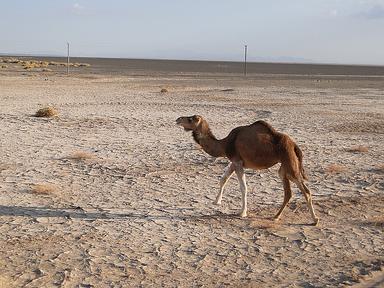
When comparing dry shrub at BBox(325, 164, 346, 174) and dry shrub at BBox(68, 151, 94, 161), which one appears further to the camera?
dry shrub at BBox(68, 151, 94, 161)

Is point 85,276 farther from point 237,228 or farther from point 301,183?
point 301,183

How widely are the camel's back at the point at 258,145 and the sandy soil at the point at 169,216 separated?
959 millimetres

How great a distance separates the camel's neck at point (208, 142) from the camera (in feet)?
30.7

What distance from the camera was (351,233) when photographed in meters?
8.37

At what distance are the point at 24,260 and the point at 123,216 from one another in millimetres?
2204

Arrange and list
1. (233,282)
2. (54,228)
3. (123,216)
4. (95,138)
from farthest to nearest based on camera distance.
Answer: (95,138) < (123,216) < (54,228) < (233,282)

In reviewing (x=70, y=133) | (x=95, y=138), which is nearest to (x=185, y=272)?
(x=95, y=138)

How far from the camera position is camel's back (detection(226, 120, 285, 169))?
8.51m

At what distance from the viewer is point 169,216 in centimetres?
904

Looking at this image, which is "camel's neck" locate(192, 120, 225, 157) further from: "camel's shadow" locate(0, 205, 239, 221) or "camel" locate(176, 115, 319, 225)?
"camel's shadow" locate(0, 205, 239, 221)

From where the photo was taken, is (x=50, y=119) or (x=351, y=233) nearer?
(x=351, y=233)

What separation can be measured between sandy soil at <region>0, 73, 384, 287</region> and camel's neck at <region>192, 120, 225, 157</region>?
0.97 metres

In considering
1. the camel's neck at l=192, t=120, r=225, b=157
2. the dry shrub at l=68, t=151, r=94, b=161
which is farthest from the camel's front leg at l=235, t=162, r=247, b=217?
the dry shrub at l=68, t=151, r=94, b=161

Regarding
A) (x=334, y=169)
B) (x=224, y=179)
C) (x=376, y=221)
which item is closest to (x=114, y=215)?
(x=224, y=179)
